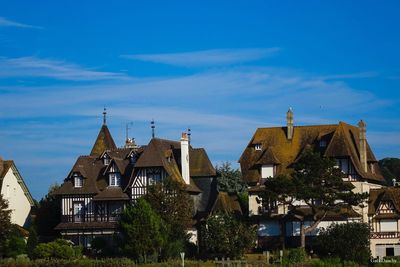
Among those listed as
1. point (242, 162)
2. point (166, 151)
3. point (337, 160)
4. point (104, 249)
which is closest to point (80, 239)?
point (104, 249)

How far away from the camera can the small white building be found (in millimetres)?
76375

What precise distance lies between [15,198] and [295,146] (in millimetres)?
24358

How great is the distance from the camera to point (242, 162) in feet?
240

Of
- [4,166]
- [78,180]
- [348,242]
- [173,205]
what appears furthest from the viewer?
[4,166]

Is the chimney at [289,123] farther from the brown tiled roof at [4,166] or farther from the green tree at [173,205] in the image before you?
the brown tiled roof at [4,166]

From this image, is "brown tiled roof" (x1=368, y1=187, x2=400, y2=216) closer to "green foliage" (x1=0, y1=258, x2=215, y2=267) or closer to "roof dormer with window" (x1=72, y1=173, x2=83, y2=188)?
"green foliage" (x1=0, y1=258, x2=215, y2=267)

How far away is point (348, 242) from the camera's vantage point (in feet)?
196

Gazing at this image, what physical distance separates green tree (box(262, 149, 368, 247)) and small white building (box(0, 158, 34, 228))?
24228 millimetres

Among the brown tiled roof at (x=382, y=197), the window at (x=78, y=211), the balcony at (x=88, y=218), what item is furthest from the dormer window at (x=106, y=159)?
the brown tiled roof at (x=382, y=197)

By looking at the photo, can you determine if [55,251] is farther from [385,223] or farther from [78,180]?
[385,223]

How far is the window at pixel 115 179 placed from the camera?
7344 centimetres

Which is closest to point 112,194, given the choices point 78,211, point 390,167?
point 78,211

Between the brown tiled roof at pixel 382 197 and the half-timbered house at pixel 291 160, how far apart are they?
55 centimetres

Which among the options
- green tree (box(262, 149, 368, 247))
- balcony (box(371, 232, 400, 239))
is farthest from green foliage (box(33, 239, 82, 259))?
balcony (box(371, 232, 400, 239))
